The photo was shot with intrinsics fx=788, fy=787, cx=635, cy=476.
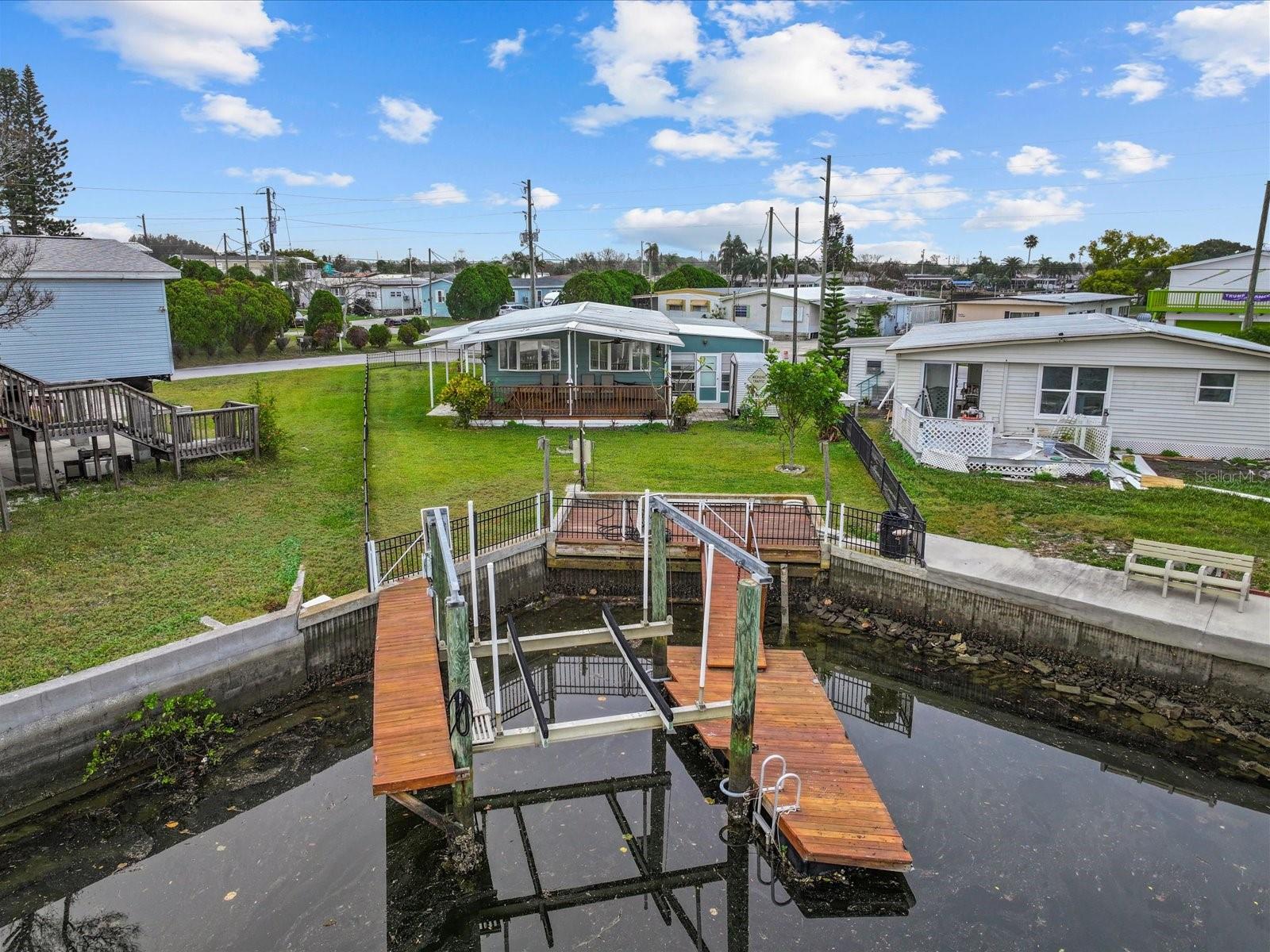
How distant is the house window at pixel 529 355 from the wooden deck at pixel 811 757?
16.4 meters

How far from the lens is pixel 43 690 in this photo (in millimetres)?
8531

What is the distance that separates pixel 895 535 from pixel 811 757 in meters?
5.58

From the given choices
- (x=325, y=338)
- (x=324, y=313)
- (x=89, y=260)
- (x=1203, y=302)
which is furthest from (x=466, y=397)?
(x=1203, y=302)

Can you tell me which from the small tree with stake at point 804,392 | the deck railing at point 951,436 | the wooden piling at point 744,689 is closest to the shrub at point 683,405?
the small tree with stake at point 804,392

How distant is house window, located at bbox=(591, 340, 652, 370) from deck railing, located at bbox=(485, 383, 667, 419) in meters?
1.14

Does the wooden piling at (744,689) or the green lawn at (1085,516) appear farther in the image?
the green lawn at (1085,516)

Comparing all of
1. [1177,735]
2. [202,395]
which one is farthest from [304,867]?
[202,395]

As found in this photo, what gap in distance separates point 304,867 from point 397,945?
1.46 metres

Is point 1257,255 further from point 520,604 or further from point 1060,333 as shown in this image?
point 520,604

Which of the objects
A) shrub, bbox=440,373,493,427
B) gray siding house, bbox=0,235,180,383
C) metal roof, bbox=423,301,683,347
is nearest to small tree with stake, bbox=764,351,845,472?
metal roof, bbox=423,301,683,347

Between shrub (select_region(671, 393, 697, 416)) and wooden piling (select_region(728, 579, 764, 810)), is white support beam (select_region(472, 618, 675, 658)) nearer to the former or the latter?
wooden piling (select_region(728, 579, 764, 810))

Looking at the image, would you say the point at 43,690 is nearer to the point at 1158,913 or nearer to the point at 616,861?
the point at 616,861

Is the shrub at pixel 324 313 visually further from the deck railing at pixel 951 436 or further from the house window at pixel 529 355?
the deck railing at pixel 951 436

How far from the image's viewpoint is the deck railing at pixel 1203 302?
42.5 m
